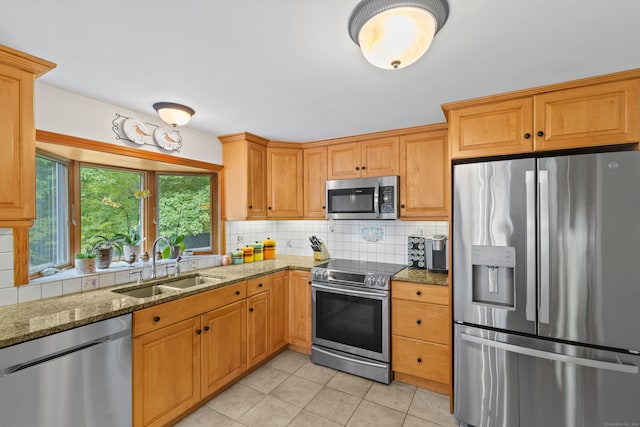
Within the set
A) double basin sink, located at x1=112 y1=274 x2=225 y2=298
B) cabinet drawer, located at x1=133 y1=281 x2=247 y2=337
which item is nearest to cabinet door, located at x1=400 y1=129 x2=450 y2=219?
cabinet drawer, located at x1=133 y1=281 x2=247 y2=337

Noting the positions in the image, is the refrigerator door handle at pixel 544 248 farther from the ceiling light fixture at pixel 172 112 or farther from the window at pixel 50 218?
the window at pixel 50 218

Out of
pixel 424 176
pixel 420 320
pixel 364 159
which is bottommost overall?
pixel 420 320

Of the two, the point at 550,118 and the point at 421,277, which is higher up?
the point at 550,118

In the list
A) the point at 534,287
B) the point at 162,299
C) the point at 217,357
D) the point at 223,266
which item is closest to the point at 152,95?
the point at 162,299

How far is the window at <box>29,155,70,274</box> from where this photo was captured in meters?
2.05

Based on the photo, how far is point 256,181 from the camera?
126 inches

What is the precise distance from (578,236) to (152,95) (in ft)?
9.59

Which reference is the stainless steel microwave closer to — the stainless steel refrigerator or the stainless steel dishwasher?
the stainless steel refrigerator

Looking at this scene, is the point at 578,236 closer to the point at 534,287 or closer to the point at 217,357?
the point at 534,287

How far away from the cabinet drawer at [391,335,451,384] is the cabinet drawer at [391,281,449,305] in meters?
0.35

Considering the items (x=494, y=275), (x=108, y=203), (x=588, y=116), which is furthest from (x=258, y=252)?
(x=588, y=116)

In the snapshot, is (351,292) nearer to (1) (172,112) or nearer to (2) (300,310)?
(2) (300,310)

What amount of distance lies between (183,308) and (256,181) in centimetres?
158

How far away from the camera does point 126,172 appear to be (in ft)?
8.93
